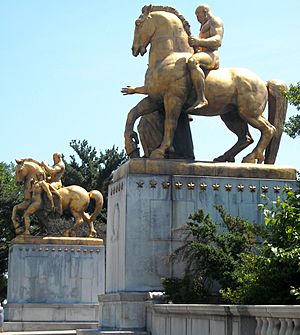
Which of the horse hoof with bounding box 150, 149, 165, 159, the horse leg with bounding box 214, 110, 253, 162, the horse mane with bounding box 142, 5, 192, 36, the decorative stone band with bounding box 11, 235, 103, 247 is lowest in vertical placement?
the decorative stone band with bounding box 11, 235, 103, 247

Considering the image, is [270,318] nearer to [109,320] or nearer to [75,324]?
[109,320]

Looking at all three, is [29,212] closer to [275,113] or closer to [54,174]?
[54,174]

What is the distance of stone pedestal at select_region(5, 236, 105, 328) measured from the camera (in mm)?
32625

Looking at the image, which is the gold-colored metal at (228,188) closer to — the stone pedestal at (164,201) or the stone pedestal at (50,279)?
the stone pedestal at (164,201)

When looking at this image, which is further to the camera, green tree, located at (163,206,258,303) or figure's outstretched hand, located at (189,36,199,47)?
figure's outstretched hand, located at (189,36,199,47)

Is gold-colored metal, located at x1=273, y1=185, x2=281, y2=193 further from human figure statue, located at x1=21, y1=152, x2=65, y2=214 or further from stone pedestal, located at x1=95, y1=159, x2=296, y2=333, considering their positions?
human figure statue, located at x1=21, y1=152, x2=65, y2=214

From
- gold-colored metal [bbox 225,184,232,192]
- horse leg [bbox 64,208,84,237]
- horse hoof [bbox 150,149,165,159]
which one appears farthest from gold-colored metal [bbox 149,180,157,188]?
horse leg [bbox 64,208,84,237]

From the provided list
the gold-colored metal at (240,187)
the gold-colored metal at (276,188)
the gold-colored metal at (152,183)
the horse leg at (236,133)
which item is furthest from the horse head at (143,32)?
the gold-colored metal at (276,188)

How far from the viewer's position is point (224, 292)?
15164mm

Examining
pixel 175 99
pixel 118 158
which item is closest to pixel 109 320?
pixel 175 99

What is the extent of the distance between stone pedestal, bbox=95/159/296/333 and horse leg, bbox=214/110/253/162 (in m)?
1.00

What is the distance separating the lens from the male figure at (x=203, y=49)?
706 inches

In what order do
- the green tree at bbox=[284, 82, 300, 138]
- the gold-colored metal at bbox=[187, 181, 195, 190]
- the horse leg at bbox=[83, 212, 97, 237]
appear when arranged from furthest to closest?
the horse leg at bbox=[83, 212, 97, 237]
the gold-colored metal at bbox=[187, 181, 195, 190]
the green tree at bbox=[284, 82, 300, 138]

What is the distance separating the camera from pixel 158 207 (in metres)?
17.3
